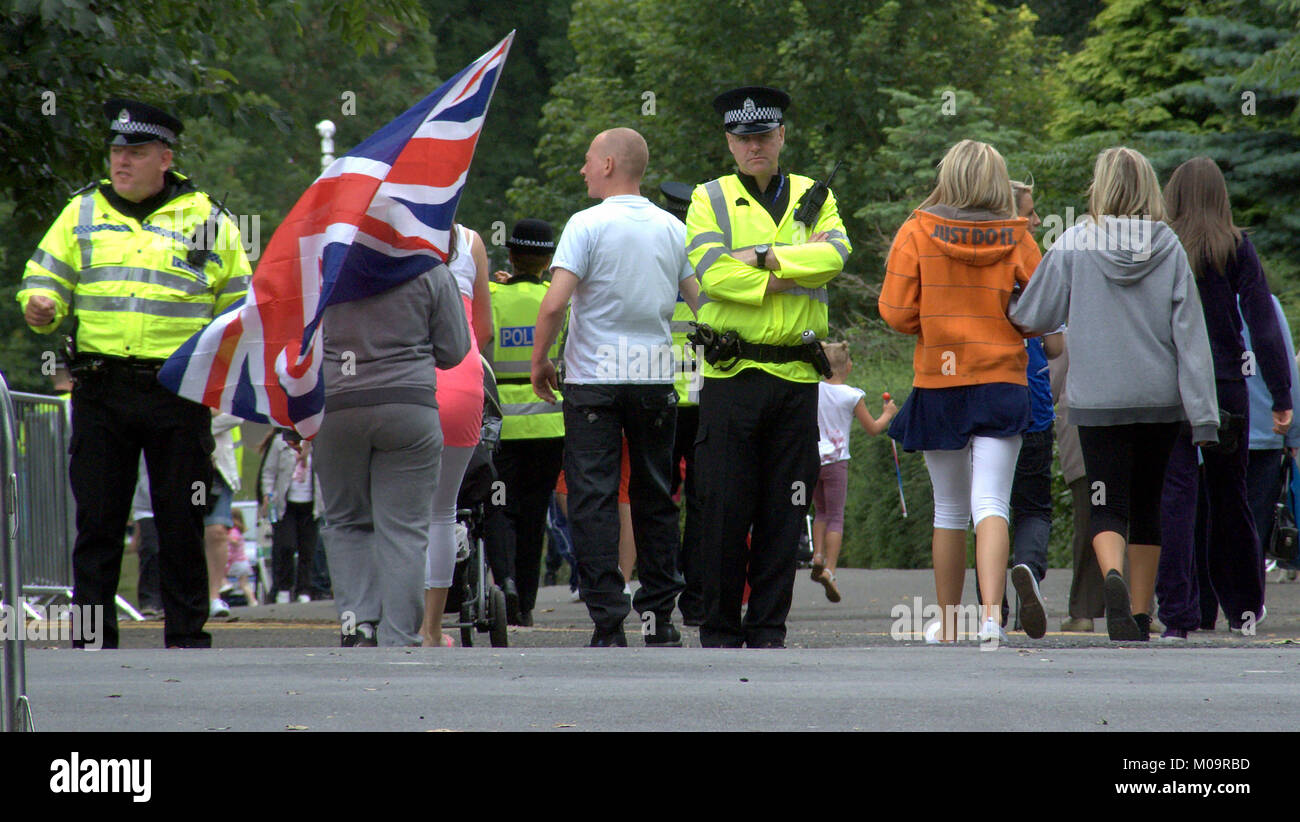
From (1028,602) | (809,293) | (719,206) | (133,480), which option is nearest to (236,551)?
(133,480)

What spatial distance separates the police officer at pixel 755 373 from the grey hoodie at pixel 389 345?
1.08 meters

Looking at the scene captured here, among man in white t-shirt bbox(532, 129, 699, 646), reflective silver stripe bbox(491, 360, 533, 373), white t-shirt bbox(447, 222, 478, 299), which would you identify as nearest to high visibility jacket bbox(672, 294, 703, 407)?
reflective silver stripe bbox(491, 360, 533, 373)

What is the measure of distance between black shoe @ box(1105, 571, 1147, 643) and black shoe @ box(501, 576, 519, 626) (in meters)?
3.53

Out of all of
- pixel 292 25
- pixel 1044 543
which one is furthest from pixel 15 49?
pixel 1044 543

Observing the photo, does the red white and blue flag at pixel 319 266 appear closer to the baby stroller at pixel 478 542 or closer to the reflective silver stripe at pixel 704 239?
the reflective silver stripe at pixel 704 239

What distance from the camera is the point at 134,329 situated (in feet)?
27.5

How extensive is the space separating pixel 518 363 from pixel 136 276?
9.09ft

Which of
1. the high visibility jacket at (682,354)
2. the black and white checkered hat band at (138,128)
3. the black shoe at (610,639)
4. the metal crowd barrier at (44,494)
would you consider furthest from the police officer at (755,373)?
the metal crowd barrier at (44,494)

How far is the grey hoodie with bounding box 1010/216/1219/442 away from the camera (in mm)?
8023

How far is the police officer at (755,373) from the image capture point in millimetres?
7867

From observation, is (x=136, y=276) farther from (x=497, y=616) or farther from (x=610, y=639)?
(x=610, y=639)

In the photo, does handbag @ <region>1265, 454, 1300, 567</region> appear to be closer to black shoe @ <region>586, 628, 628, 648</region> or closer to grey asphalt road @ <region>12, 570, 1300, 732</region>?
grey asphalt road @ <region>12, 570, 1300, 732</region>

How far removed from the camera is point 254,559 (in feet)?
68.4
